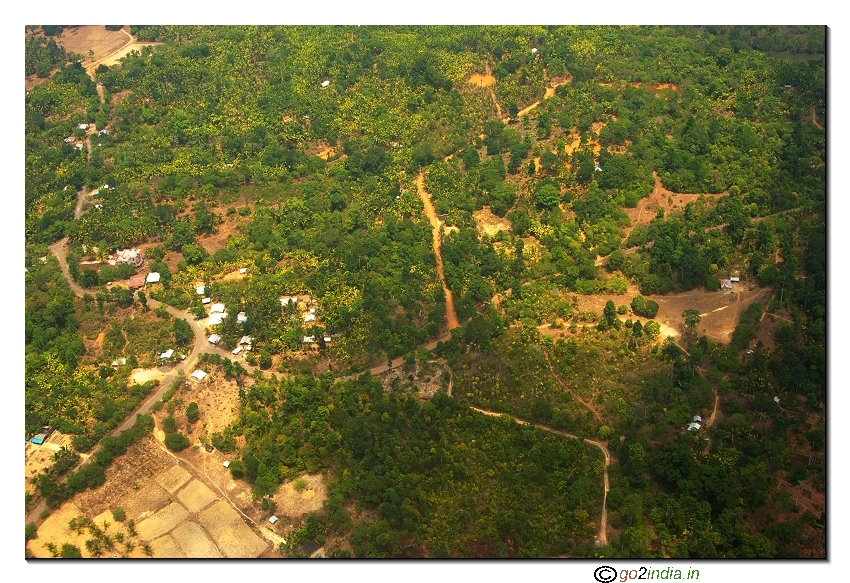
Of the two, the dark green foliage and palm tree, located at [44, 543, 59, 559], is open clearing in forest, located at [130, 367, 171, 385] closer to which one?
palm tree, located at [44, 543, 59, 559]

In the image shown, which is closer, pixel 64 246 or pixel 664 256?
pixel 664 256

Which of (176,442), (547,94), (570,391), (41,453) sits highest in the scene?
(547,94)

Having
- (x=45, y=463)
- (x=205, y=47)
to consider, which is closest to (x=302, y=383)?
(x=45, y=463)

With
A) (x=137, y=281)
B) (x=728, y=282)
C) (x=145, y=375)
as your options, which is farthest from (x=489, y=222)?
(x=145, y=375)

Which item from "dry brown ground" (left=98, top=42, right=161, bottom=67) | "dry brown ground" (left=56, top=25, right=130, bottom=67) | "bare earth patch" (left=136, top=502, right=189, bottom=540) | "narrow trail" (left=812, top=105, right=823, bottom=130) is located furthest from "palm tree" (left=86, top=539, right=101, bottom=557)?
"narrow trail" (left=812, top=105, right=823, bottom=130)

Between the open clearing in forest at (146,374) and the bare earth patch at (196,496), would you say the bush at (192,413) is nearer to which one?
the open clearing in forest at (146,374)

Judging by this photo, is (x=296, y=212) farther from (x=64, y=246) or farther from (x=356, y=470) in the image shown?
(x=356, y=470)

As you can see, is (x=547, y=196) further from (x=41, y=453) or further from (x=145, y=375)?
(x=41, y=453)
